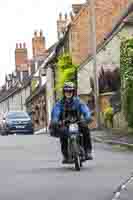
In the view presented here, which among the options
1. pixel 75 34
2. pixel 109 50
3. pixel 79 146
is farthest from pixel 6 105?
pixel 79 146

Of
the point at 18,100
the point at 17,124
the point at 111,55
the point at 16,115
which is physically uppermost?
the point at 111,55

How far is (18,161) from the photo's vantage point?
58.5ft

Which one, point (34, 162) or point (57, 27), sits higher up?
point (57, 27)

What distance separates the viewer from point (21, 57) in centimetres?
9394

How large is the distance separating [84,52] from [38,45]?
30.2m

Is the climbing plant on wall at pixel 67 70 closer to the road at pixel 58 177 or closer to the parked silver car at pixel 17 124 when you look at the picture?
the parked silver car at pixel 17 124

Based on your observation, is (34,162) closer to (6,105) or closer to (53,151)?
(53,151)

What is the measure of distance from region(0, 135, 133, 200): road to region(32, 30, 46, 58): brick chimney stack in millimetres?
61546

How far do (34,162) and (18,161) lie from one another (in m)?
0.59

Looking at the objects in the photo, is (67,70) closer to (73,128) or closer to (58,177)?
(73,128)

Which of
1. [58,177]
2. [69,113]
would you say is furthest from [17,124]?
[58,177]

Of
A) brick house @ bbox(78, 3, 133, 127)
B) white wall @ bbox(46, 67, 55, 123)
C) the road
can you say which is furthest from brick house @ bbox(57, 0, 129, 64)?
the road

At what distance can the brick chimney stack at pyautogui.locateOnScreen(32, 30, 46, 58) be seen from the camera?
81188 mm

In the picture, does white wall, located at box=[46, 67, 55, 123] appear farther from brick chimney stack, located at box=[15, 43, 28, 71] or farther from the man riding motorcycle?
the man riding motorcycle
